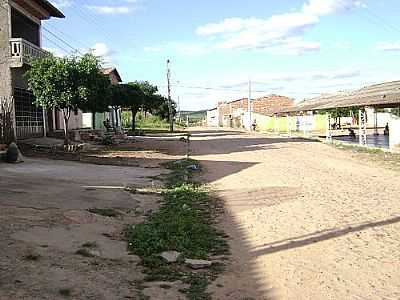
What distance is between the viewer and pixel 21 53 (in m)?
20.9

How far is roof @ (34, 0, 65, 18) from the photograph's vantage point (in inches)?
965

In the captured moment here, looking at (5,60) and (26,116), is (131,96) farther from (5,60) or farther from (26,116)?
(5,60)

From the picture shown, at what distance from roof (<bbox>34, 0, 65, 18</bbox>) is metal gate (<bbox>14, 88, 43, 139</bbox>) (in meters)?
4.31

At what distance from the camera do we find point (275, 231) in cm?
792

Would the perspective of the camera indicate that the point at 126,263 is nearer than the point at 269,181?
Yes

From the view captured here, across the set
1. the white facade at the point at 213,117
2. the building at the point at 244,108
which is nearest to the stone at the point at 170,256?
the building at the point at 244,108

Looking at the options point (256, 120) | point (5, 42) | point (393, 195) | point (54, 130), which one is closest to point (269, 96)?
point (256, 120)

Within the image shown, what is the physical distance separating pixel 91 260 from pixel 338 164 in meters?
15.4

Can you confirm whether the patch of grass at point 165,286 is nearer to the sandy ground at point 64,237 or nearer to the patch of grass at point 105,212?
the sandy ground at point 64,237

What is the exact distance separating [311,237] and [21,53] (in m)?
16.9

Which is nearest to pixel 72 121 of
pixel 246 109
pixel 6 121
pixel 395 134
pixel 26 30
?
pixel 26 30

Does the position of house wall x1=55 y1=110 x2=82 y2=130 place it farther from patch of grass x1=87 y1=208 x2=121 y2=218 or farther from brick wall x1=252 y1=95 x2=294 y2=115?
brick wall x1=252 y1=95 x2=294 y2=115

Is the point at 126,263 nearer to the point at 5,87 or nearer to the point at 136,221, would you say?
the point at 136,221

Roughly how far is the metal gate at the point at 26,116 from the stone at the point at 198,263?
1793 cm
